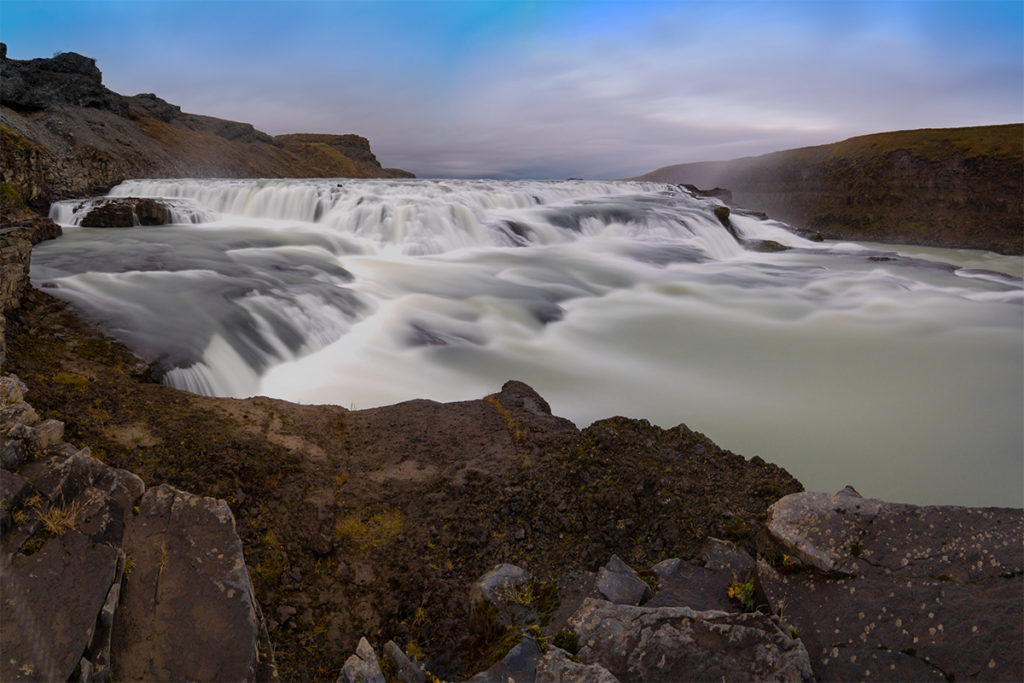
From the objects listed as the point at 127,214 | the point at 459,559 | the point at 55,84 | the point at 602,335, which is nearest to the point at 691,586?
the point at 459,559

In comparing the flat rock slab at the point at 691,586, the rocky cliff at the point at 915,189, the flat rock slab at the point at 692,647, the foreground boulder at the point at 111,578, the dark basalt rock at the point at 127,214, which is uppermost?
A: the rocky cliff at the point at 915,189

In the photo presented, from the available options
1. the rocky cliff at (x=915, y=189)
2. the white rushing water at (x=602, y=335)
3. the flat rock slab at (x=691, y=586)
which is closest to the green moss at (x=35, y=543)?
the flat rock slab at (x=691, y=586)

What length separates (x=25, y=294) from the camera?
6203mm

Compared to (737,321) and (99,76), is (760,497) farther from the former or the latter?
(99,76)

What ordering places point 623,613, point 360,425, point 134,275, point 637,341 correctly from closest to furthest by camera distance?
point 623,613 < point 360,425 < point 134,275 < point 637,341

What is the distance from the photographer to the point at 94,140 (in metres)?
34.2

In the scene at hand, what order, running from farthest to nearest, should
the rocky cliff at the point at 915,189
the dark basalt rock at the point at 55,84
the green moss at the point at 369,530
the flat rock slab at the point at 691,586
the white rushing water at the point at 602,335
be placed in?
the rocky cliff at the point at 915,189
the dark basalt rock at the point at 55,84
the white rushing water at the point at 602,335
the green moss at the point at 369,530
the flat rock slab at the point at 691,586

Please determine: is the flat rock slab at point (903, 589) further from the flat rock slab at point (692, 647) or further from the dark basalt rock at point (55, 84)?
the dark basalt rock at point (55, 84)

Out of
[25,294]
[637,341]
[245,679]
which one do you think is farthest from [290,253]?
[245,679]

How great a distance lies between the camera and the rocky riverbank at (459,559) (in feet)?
8.47

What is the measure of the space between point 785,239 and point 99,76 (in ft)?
185

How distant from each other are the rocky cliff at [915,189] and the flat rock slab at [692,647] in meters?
43.9

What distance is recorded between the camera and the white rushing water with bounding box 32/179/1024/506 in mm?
7160

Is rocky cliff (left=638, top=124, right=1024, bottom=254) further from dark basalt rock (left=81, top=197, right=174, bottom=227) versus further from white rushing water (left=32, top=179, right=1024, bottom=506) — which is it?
dark basalt rock (left=81, top=197, right=174, bottom=227)
